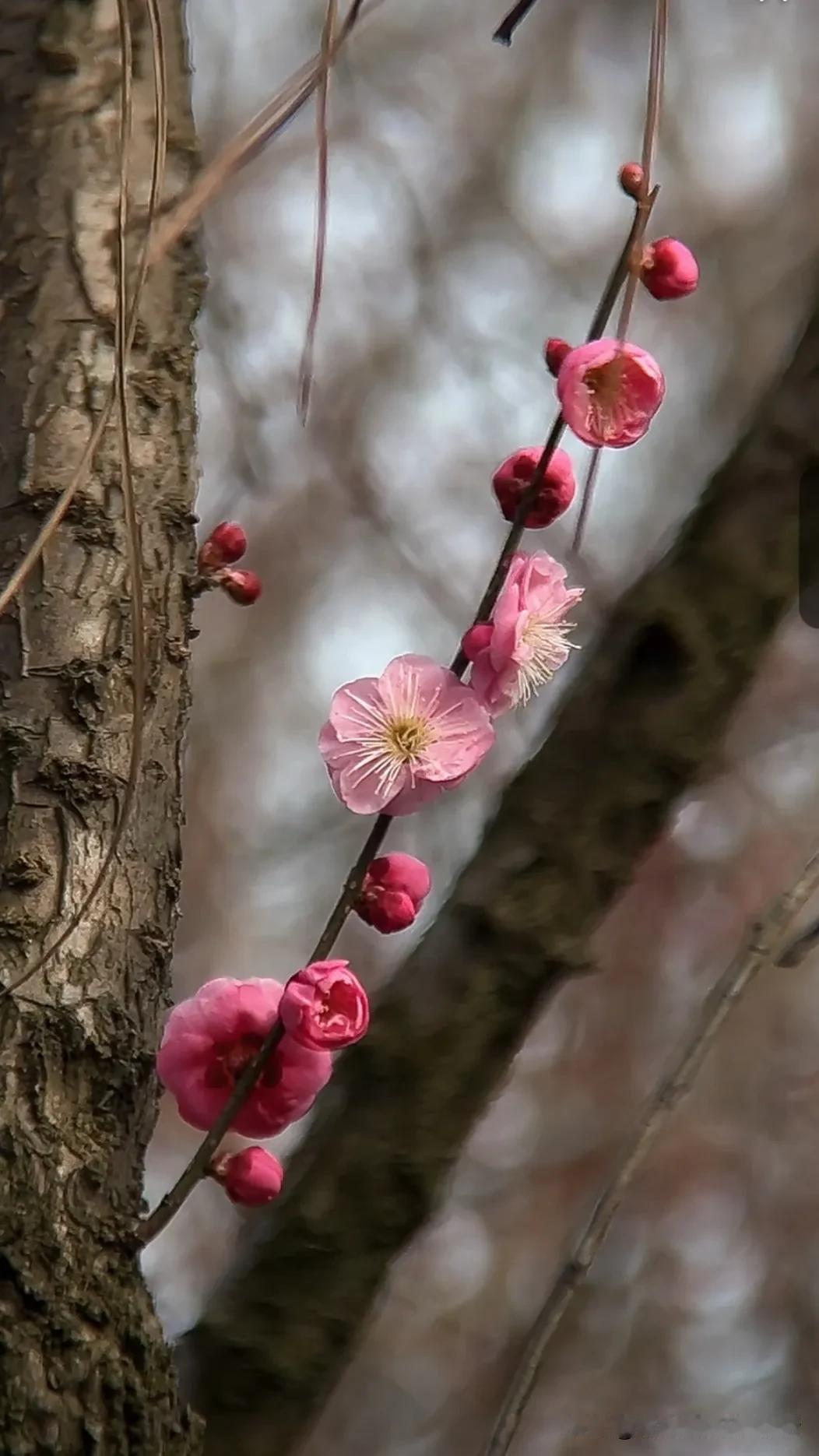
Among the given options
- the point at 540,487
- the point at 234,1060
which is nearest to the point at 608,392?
the point at 540,487

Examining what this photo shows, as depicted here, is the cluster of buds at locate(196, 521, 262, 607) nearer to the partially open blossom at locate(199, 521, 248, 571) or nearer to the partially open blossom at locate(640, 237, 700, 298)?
the partially open blossom at locate(199, 521, 248, 571)

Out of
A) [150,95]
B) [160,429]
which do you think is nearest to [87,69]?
[150,95]

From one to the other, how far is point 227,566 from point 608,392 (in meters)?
0.19

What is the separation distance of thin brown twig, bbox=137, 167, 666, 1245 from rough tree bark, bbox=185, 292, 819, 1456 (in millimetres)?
214

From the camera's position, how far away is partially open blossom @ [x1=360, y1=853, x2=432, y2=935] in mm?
459

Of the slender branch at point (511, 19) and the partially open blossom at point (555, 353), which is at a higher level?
the slender branch at point (511, 19)

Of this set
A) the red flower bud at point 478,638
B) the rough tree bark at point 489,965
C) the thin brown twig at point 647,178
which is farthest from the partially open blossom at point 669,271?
the rough tree bark at point 489,965

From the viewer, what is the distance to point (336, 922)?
0.43m

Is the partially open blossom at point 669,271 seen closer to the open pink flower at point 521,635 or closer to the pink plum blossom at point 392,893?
the open pink flower at point 521,635

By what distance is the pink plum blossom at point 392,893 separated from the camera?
459 mm

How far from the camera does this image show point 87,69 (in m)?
0.61

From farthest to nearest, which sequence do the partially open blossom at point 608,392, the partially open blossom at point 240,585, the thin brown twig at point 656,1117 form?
the partially open blossom at point 240,585 → the partially open blossom at point 608,392 → the thin brown twig at point 656,1117

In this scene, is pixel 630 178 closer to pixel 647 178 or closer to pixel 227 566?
pixel 647 178

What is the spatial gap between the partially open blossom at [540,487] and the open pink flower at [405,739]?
63 millimetres
